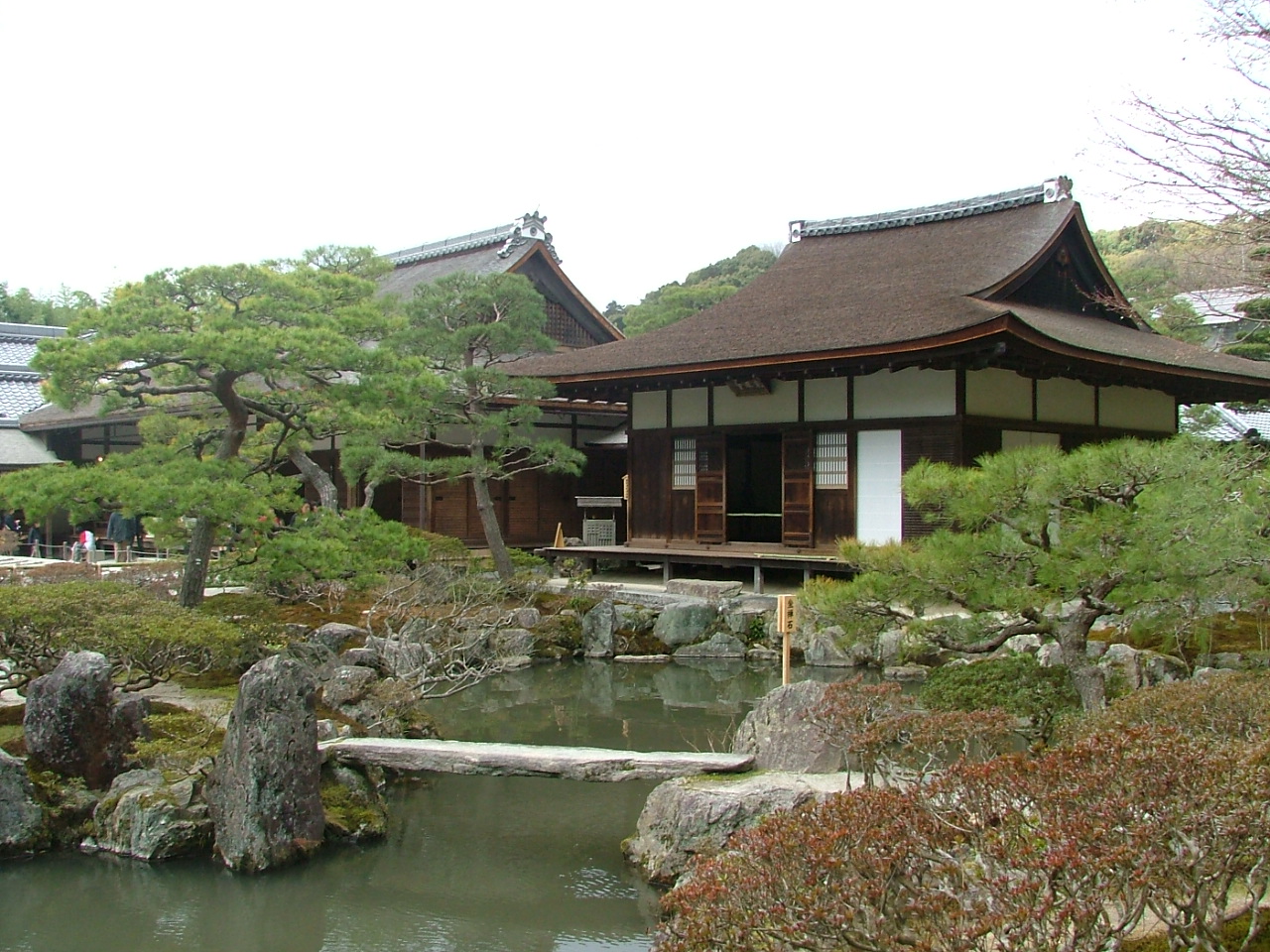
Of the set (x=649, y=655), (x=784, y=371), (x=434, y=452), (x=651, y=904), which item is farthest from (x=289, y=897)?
(x=434, y=452)

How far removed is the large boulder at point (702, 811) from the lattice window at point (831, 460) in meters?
8.14

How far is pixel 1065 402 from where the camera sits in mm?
15906

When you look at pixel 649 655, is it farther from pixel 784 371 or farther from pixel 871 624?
pixel 871 624

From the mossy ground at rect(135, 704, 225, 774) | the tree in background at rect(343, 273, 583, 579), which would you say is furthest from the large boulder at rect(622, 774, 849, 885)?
the tree in background at rect(343, 273, 583, 579)

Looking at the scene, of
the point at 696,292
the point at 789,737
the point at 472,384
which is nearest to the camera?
the point at 789,737

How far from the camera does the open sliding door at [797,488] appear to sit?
15.0 meters

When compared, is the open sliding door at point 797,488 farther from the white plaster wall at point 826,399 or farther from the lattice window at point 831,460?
the white plaster wall at point 826,399

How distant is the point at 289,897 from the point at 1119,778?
15.9 feet

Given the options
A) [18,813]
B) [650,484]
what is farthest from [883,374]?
[18,813]

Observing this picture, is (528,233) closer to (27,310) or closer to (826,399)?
(826,399)

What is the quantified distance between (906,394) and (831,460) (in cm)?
132

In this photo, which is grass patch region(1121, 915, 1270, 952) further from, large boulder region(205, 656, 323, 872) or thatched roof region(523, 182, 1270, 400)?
thatched roof region(523, 182, 1270, 400)

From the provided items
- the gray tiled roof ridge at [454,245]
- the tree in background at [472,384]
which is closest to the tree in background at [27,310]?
the gray tiled roof ridge at [454,245]

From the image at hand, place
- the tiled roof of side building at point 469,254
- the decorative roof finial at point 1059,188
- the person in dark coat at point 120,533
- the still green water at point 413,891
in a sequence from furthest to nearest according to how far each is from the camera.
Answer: the tiled roof of side building at point 469,254, the person in dark coat at point 120,533, the decorative roof finial at point 1059,188, the still green water at point 413,891
